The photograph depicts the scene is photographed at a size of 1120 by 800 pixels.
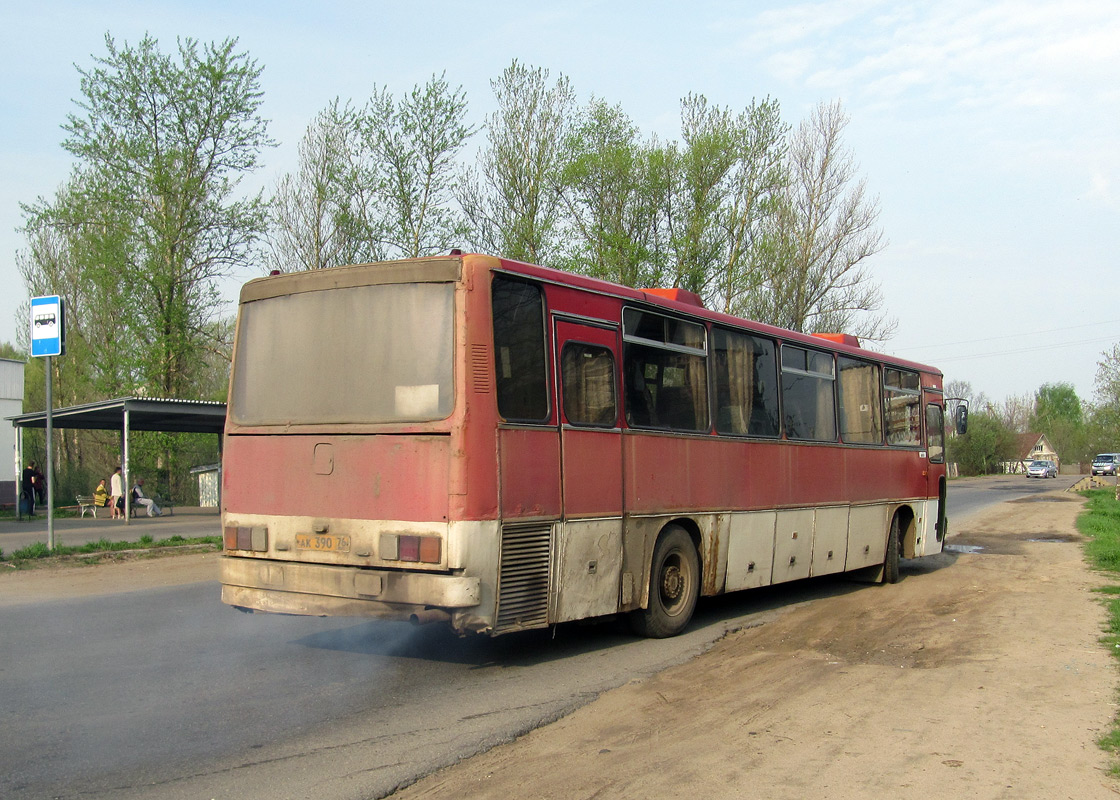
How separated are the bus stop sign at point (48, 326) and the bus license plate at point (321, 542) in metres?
9.17

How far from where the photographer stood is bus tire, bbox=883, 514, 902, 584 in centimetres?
1372

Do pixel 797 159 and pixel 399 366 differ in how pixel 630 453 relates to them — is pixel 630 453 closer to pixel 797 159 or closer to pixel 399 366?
pixel 399 366

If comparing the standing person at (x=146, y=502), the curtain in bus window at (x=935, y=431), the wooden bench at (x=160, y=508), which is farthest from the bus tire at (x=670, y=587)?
the wooden bench at (x=160, y=508)

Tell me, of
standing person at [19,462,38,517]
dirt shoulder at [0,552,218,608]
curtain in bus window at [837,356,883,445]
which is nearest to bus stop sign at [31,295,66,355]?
dirt shoulder at [0,552,218,608]

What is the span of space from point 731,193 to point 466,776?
32.5 meters

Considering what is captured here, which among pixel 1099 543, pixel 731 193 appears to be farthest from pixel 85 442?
pixel 1099 543

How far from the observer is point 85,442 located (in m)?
51.9

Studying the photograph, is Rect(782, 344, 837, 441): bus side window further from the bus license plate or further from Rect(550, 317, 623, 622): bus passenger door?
the bus license plate

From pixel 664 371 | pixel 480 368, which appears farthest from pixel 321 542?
pixel 664 371

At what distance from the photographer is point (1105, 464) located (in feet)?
241

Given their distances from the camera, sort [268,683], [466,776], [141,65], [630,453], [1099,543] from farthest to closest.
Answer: [141,65] → [1099,543] → [630,453] → [268,683] → [466,776]

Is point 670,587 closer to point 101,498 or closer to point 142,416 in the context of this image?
point 142,416

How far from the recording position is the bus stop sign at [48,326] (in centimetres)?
1450

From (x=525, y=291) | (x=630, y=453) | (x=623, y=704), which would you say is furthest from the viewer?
(x=630, y=453)
